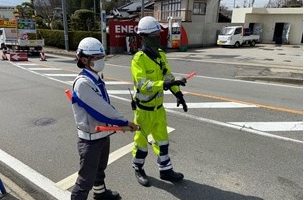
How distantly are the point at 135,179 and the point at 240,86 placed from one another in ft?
24.0

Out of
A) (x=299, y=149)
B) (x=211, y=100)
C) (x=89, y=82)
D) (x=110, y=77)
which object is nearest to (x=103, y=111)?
(x=89, y=82)

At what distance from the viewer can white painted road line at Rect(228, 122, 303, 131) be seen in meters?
5.96

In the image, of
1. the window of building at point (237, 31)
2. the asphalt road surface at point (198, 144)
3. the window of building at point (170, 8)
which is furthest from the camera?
the window of building at point (170, 8)

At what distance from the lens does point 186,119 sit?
21.7ft

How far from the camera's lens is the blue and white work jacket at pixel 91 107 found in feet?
9.42

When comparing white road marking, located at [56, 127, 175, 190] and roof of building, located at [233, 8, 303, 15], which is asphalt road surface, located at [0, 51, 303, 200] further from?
roof of building, located at [233, 8, 303, 15]

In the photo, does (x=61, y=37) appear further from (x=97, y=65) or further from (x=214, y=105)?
(x=97, y=65)

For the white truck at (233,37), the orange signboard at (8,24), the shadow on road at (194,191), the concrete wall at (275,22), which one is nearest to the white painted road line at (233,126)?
the shadow on road at (194,191)

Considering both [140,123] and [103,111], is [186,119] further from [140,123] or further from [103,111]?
[103,111]

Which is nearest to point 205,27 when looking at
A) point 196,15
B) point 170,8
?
point 196,15

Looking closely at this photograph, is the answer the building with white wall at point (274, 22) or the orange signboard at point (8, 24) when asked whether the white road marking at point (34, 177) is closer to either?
the orange signboard at point (8, 24)

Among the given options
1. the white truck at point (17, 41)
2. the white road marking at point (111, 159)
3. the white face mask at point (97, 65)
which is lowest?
the white road marking at point (111, 159)

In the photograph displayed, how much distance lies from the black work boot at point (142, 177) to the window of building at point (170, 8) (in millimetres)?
30296

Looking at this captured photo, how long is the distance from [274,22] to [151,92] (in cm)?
3542
